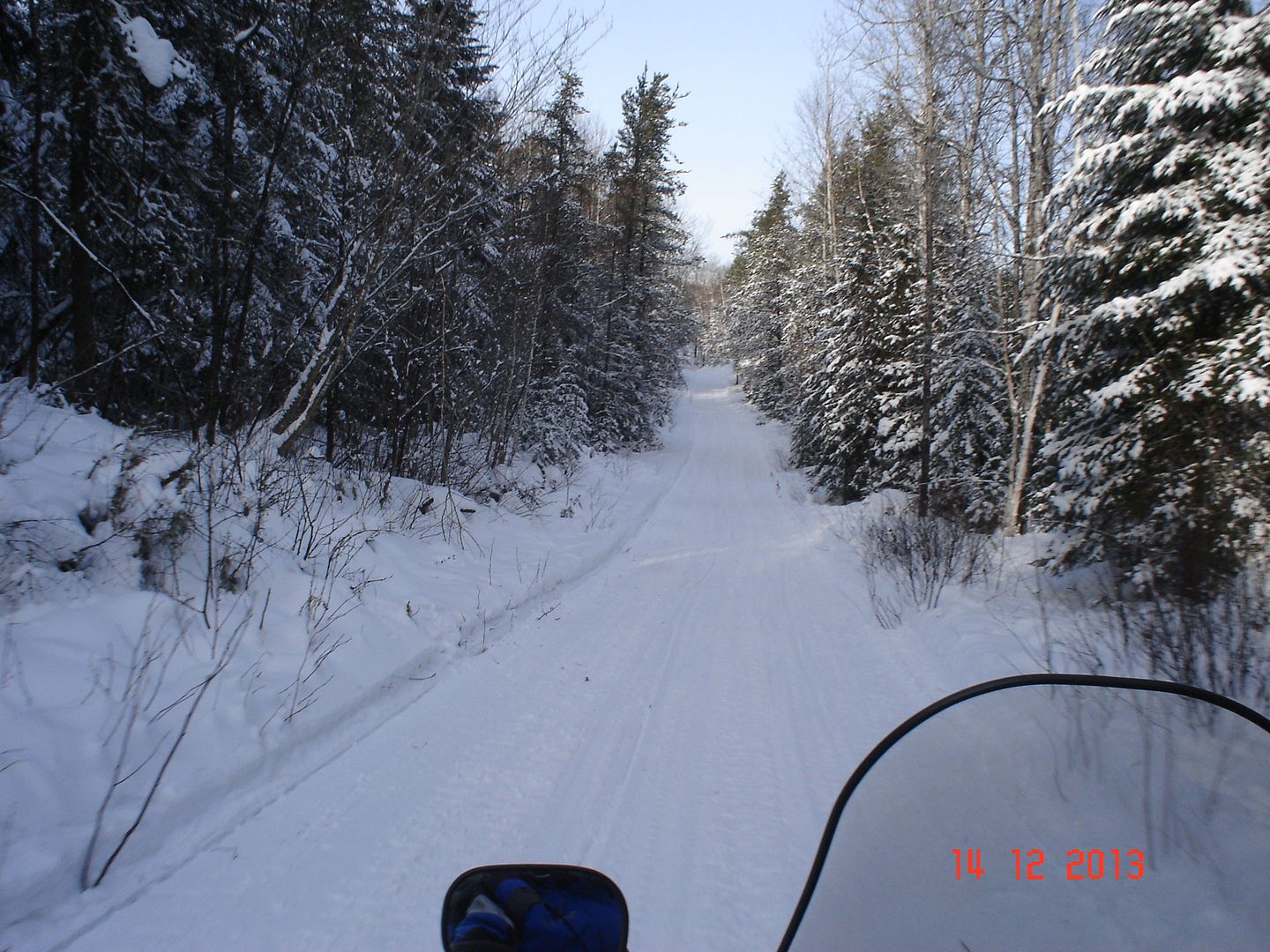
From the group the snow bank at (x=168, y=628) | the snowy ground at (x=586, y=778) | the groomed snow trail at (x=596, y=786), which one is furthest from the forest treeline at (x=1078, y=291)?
the snow bank at (x=168, y=628)

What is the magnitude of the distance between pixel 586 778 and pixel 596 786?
0.33ft

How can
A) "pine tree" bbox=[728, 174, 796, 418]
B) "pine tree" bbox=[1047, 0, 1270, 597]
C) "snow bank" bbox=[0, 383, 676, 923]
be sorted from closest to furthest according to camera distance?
"snow bank" bbox=[0, 383, 676, 923]
"pine tree" bbox=[1047, 0, 1270, 597]
"pine tree" bbox=[728, 174, 796, 418]

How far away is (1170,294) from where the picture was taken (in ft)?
19.1

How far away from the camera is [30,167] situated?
19.8 feet

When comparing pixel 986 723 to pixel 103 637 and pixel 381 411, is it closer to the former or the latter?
pixel 103 637

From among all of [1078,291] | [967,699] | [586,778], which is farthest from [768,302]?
[967,699]

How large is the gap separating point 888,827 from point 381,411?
36.9 feet

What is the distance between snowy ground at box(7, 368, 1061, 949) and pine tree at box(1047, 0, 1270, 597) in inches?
54.6

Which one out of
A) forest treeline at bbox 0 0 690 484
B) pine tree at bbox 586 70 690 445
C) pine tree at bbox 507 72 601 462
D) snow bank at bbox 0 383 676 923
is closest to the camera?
snow bank at bbox 0 383 676 923

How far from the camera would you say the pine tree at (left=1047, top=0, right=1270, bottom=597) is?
17.1 ft
